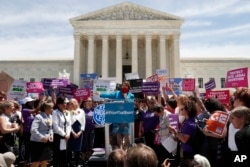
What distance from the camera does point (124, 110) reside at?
24.6 feet

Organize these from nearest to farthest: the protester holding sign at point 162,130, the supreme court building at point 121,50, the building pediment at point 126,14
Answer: the protester holding sign at point 162,130
the supreme court building at point 121,50
the building pediment at point 126,14

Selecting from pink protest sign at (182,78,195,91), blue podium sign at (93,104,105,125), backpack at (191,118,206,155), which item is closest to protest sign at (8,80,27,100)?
blue podium sign at (93,104,105,125)

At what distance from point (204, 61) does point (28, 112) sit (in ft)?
166

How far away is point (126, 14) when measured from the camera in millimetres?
53625

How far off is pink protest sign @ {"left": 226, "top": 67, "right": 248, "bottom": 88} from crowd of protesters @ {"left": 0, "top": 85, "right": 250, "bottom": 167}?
7.93 feet

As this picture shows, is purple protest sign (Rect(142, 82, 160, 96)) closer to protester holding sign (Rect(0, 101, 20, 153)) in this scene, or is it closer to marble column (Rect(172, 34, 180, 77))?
protester holding sign (Rect(0, 101, 20, 153))

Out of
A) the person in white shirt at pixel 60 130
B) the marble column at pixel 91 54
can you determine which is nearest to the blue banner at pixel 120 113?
the person in white shirt at pixel 60 130

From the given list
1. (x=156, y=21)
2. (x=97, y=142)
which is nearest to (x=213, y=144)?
(x=97, y=142)

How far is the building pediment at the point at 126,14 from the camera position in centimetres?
5259

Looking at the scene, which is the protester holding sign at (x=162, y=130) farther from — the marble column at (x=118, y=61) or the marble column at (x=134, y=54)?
the marble column at (x=134, y=54)

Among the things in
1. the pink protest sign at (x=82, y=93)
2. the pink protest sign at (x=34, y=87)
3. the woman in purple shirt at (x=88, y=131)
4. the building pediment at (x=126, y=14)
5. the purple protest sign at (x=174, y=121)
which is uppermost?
the building pediment at (x=126, y=14)

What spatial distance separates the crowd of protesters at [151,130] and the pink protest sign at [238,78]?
7.93ft

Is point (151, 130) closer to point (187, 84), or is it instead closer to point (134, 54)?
point (187, 84)

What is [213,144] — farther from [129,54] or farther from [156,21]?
[129,54]
